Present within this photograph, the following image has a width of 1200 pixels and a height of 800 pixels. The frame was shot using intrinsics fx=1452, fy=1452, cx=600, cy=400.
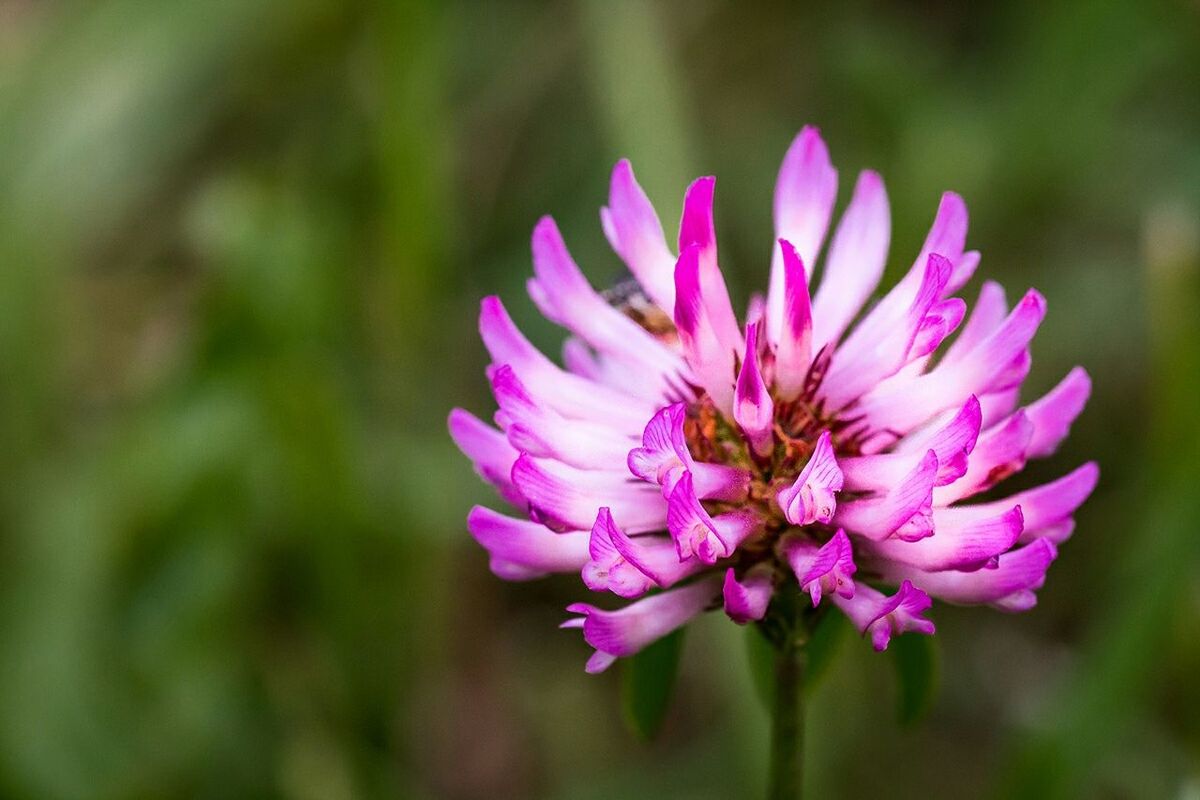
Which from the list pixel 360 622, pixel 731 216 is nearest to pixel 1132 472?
pixel 731 216

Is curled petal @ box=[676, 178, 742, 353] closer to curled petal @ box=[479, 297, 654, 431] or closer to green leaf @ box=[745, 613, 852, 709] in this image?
curled petal @ box=[479, 297, 654, 431]

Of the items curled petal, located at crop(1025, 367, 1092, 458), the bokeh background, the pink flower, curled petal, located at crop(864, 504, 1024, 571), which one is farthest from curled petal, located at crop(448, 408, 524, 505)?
the bokeh background

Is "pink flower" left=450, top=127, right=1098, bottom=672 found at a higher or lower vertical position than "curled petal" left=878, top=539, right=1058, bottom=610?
higher

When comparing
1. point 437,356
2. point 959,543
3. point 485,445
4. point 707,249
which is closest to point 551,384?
point 485,445

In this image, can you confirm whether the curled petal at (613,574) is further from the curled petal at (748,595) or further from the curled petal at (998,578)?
the curled petal at (998,578)

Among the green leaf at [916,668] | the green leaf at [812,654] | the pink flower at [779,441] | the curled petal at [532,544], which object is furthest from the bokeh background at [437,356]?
the curled petal at [532,544]
